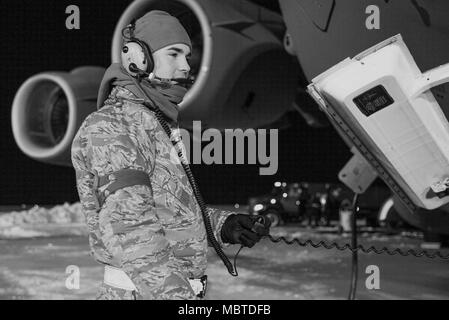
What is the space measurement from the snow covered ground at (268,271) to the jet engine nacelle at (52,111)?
2.81 ft

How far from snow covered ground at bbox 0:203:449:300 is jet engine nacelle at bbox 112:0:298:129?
3.81 feet

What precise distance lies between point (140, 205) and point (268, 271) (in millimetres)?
3696

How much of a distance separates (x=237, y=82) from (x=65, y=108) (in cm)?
135

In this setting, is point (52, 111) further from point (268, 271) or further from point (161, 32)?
point (161, 32)

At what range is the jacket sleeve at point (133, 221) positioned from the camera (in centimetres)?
116

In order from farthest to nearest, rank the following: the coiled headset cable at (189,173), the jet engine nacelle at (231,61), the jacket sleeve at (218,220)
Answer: the jet engine nacelle at (231,61)
the jacket sleeve at (218,220)
the coiled headset cable at (189,173)

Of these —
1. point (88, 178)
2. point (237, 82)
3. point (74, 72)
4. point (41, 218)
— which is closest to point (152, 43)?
point (88, 178)

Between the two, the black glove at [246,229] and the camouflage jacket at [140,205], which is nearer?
the camouflage jacket at [140,205]

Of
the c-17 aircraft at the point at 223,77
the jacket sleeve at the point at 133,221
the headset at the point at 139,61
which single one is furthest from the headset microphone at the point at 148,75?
the c-17 aircraft at the point at 223,77

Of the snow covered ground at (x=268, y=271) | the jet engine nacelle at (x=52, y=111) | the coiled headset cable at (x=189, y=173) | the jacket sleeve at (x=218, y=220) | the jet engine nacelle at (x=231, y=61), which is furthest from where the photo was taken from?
the jet engine nacelle at (x=52, y=111)

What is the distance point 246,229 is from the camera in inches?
56.6

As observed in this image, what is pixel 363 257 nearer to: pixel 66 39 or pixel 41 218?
pixel 66 39

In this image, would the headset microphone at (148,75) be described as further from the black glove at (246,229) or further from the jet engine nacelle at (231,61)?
the jet engine nacelle at (231,61)

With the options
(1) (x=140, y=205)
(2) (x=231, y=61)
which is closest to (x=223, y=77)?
(2) (x=231, y=61)
